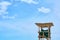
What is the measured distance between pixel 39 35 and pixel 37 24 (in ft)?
3.14

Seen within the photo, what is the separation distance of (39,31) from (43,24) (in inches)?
27.2

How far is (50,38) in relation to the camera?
148 feet

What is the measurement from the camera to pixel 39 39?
45062mm

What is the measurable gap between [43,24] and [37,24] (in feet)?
1.68

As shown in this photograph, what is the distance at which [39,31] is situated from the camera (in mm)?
45125

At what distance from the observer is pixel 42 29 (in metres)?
45.2

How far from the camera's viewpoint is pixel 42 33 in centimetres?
4506

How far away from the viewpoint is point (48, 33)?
1773 inches

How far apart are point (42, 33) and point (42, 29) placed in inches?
15.2

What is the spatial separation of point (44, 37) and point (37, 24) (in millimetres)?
1259

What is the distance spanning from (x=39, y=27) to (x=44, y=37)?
37.9 inches

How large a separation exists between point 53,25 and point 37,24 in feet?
4.56

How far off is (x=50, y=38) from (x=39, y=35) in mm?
974

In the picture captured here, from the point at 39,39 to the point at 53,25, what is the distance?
1.70m
